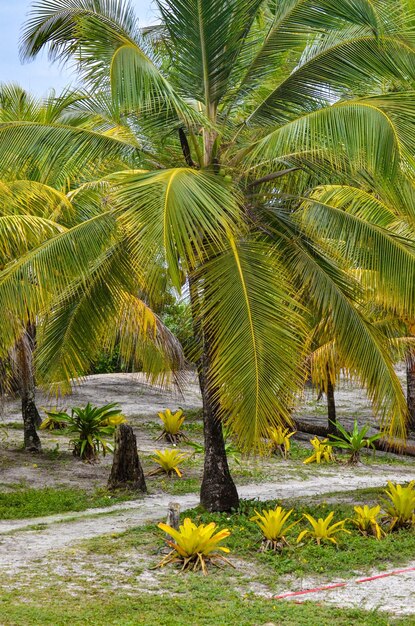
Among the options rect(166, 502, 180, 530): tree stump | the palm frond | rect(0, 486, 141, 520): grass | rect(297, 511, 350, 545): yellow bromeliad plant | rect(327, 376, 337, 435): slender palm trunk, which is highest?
the palm frond

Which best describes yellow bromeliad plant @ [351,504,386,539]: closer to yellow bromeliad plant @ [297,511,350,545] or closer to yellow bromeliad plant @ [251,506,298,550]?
yellow bromeliad plant @ [297,511,350,545]

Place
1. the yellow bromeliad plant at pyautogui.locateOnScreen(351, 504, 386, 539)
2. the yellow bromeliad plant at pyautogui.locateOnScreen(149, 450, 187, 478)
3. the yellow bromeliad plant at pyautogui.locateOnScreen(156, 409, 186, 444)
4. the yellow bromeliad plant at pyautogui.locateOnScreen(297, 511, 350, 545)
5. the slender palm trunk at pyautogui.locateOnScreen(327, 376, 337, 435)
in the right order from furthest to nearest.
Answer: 1. the slender palm trunk at pyautogui.locateOnScreen(327, 376, 337, 435)
2. the yellow bromeliad plant at pyautogui.locateOnScreen(156, 409, 186, 444)
3. the yellow bromeliad plant at pyautogui.locateOnScreen(149, 450, 187, 478)
4. the yellow bromeliad plant at pyautogui.locateOnScreen(351, 504, 386, 539)
5. the yellow bromeliad plant at pyautogui.locateOnScreen(297, 511, 350, 545)

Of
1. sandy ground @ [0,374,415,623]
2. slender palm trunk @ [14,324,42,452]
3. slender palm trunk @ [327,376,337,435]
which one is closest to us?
sandy ground @ [0,374,415,623]

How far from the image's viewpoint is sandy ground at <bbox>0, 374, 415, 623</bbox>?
29.0ft

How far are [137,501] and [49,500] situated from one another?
54.8 inches

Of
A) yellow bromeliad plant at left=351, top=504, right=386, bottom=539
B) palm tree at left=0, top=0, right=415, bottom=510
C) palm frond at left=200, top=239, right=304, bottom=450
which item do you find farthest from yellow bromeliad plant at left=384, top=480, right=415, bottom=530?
palm frond at left=200, top=239, right=304, bottom=450

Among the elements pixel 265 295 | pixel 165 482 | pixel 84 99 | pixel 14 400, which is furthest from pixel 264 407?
pixel 14 400

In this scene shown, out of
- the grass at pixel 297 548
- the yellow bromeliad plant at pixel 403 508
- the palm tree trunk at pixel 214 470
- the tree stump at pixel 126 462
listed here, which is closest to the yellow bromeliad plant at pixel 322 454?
the tree stump at pixel 126 462

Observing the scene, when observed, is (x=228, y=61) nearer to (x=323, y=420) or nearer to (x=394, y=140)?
(x=394, y=140)

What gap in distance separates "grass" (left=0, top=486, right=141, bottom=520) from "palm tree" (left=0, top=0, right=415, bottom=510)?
305 centimetres

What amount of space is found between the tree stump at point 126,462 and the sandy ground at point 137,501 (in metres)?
0.43

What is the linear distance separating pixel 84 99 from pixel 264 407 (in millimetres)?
4781

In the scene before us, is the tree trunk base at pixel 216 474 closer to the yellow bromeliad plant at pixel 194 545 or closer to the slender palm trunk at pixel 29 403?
the yellow bromeliad plant at pixel 194 545

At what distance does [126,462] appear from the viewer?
46.8 feet
